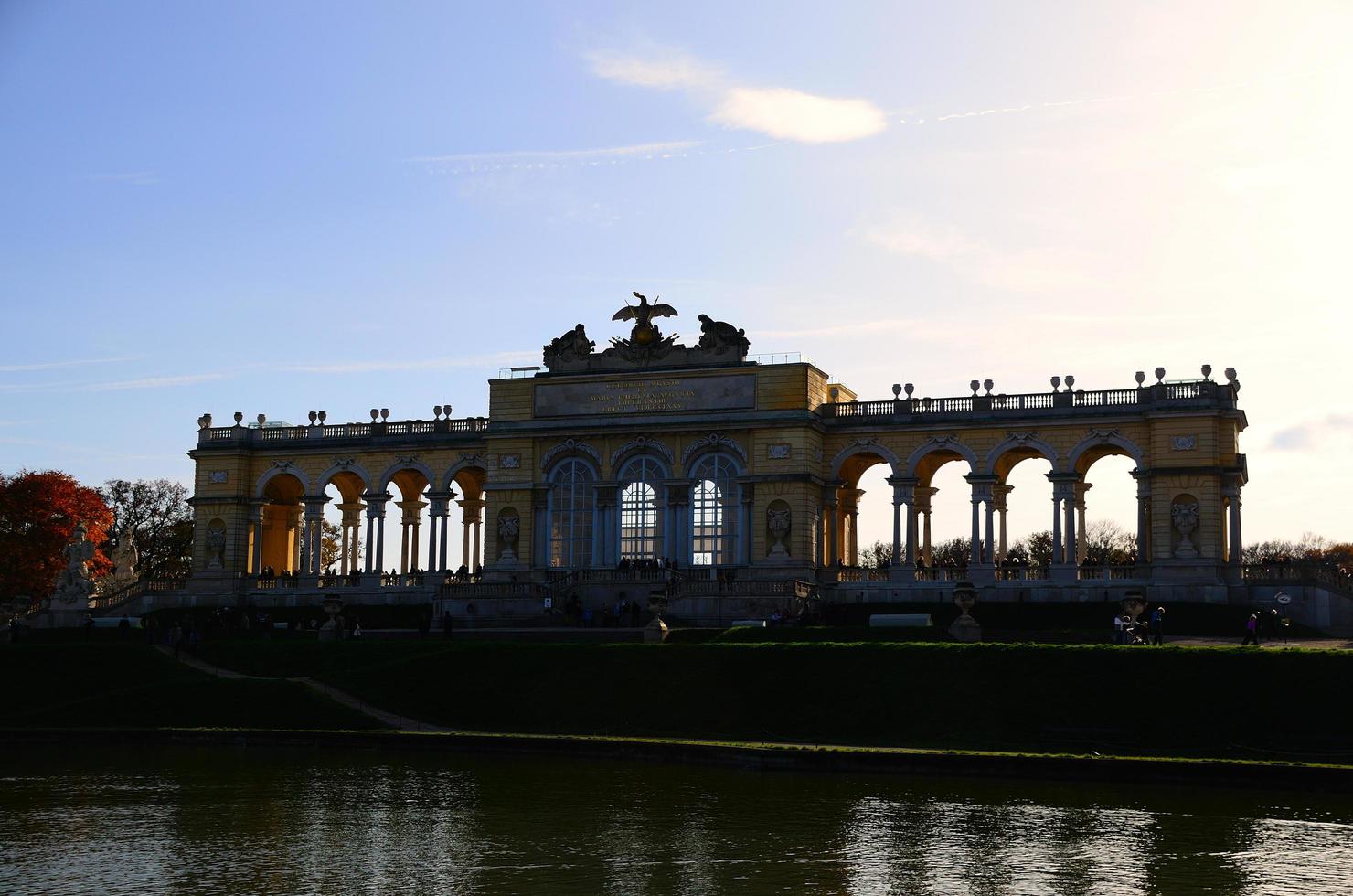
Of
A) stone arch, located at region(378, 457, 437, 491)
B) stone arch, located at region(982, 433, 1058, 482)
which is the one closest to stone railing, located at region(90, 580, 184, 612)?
stone arch, located at region(378, 457, 437, 491)

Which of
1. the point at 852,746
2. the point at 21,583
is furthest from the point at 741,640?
the point at 21,583

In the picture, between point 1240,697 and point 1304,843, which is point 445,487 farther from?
point 1304,843

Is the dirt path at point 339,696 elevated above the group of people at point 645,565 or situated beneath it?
situated beneath

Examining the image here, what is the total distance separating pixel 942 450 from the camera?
219 feet

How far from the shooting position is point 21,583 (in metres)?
79.1

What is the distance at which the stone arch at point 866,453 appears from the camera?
6694 cm

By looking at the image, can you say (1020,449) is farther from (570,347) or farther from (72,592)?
(72,592)

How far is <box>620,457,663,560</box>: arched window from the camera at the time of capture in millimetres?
68250

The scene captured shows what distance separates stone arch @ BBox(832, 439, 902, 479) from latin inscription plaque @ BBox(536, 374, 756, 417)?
4.27m

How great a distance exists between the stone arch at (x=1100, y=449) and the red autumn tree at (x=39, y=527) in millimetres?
45810

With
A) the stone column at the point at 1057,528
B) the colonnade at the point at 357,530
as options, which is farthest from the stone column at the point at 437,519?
the stone column at the point at 1057,528

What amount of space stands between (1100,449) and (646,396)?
718 inches

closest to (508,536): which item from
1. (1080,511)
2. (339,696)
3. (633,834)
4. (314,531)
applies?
(314,531)

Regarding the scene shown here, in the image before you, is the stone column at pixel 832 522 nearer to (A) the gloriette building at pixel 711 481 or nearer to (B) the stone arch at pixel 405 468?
(A) the gloriette building at pixel 711 481
